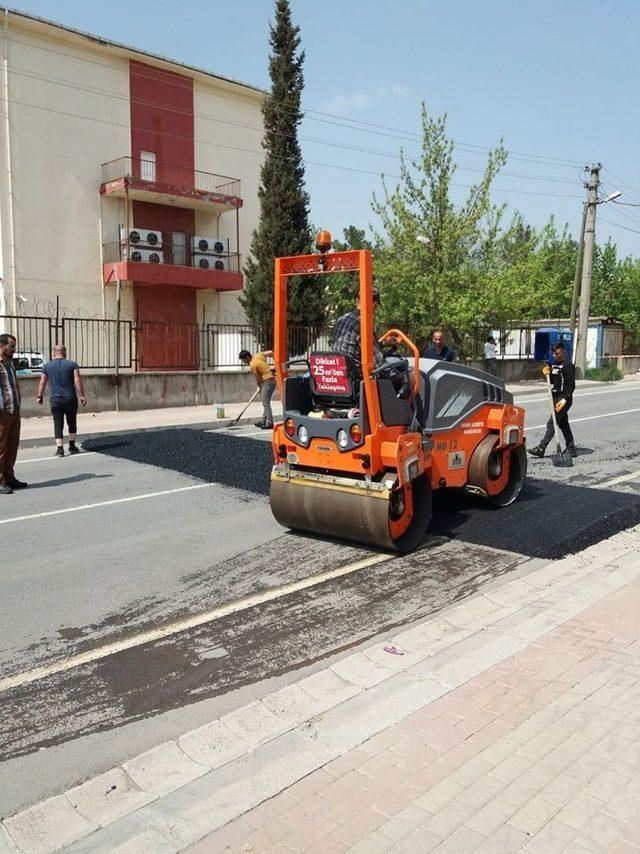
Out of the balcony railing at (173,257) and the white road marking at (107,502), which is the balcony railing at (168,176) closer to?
the balcony railing at (173,257)

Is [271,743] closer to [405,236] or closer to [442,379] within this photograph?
[442,379]

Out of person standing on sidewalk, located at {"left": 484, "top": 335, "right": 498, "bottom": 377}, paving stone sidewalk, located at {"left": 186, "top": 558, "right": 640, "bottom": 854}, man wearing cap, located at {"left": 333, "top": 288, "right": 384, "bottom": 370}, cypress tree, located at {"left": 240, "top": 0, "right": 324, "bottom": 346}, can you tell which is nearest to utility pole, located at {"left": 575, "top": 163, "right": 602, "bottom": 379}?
person standing on sidewalk, located at {"left": 484, "top": 335, "right": 498, "bottom": 377}

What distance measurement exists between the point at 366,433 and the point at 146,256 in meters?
25.5

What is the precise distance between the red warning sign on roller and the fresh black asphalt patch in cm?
178

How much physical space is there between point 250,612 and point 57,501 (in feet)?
14.1

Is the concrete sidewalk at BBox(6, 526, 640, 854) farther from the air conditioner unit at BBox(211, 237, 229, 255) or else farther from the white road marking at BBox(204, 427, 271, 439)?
the air conditioner unit at BBox(211, 237, 229, 255)

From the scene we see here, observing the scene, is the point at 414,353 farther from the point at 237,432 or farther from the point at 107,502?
the point at 237,432

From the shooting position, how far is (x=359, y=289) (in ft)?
19.1

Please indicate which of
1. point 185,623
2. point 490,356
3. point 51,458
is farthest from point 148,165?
point 185,623

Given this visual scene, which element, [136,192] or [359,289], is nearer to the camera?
[359,289]

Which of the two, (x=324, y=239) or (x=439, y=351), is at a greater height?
(x=324, y=239)

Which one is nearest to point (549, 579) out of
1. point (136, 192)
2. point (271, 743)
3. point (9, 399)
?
point (271, 743)

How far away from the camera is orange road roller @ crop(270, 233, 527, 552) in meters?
6.02

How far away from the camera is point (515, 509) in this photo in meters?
7.77
